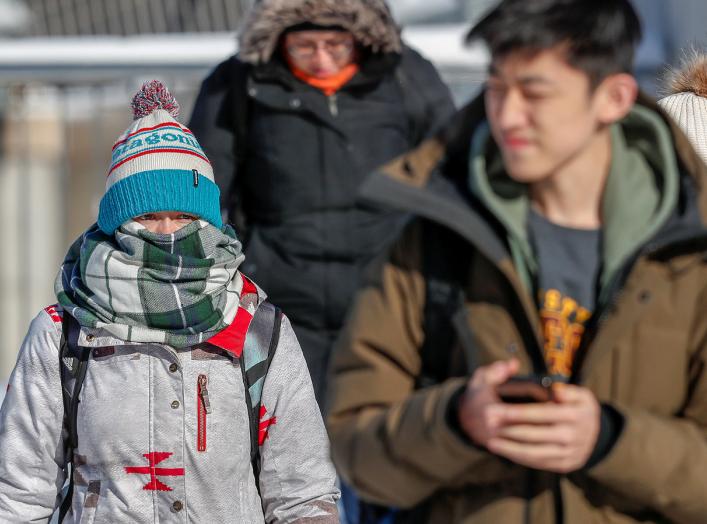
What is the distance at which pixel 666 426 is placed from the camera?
2.18m

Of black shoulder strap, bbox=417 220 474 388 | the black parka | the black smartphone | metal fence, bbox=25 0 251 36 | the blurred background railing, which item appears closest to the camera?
the black smartphone

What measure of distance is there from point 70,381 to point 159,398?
191 millimetres

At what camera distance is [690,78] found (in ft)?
12.3

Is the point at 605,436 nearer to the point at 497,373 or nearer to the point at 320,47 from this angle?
the point at 497,373

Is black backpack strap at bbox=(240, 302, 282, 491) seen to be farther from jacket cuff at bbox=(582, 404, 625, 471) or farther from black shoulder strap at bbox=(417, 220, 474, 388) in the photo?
jacket cuff at bbox=(582, 404, 625, 471)

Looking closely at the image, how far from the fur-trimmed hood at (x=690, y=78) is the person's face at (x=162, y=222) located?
1.25 metres

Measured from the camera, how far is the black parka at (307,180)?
15.9ft

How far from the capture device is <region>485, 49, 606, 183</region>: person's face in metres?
2.23

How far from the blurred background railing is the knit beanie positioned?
15.4 feet

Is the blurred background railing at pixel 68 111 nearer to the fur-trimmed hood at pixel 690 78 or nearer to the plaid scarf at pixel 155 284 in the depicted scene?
the fur-trimmed hood at pixel 690 78

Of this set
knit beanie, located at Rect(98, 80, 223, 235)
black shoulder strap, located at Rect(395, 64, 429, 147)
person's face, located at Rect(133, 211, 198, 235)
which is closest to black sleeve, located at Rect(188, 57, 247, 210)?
black shoulder strap, located at Rect(395, 64, 429, 147)

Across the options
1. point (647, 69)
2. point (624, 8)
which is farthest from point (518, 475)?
point (647, 69)

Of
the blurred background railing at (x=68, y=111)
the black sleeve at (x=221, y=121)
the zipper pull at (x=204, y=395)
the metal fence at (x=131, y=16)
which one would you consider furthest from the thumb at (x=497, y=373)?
the metal fence at (x=131, y=16)

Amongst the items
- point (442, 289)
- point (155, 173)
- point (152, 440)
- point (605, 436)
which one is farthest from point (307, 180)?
point (605, 436)
